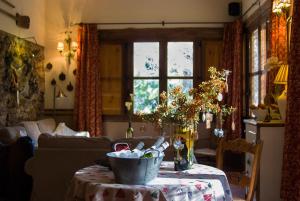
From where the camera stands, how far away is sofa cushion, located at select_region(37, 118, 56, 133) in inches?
256

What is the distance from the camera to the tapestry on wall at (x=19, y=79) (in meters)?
5.93

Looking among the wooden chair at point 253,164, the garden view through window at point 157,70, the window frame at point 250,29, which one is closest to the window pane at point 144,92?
the garden view through window at point 157,70

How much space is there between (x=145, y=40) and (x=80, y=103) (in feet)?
5.76

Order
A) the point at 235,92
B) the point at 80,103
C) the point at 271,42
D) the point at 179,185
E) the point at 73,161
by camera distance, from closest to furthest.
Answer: the point at 179,185, the point at 73,161, the point at 271,42, the point at 235,92, the point at 80,103

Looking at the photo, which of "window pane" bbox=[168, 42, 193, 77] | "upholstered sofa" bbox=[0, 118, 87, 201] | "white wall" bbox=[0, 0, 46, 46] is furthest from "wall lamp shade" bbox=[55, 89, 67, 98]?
"upholstered sofa" bbox=[0, 118, 87, 201]

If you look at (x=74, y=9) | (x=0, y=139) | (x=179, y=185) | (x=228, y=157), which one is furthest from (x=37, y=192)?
(x=74, y=9)

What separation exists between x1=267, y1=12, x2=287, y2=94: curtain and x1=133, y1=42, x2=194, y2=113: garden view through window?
8.78ft

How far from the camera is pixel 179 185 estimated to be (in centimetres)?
220

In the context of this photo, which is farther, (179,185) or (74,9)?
(74,9)

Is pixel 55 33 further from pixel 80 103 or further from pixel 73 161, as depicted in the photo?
pixel 73 161

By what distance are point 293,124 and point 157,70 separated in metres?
4.13

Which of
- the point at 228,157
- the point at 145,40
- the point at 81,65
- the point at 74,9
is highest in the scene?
the point at 74,9

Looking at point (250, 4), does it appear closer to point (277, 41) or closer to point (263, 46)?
point (263, 46)

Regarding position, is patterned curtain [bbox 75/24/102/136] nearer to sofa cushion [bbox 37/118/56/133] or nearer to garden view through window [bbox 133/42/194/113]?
sofa cushion [bbox 37/118/56/133]
